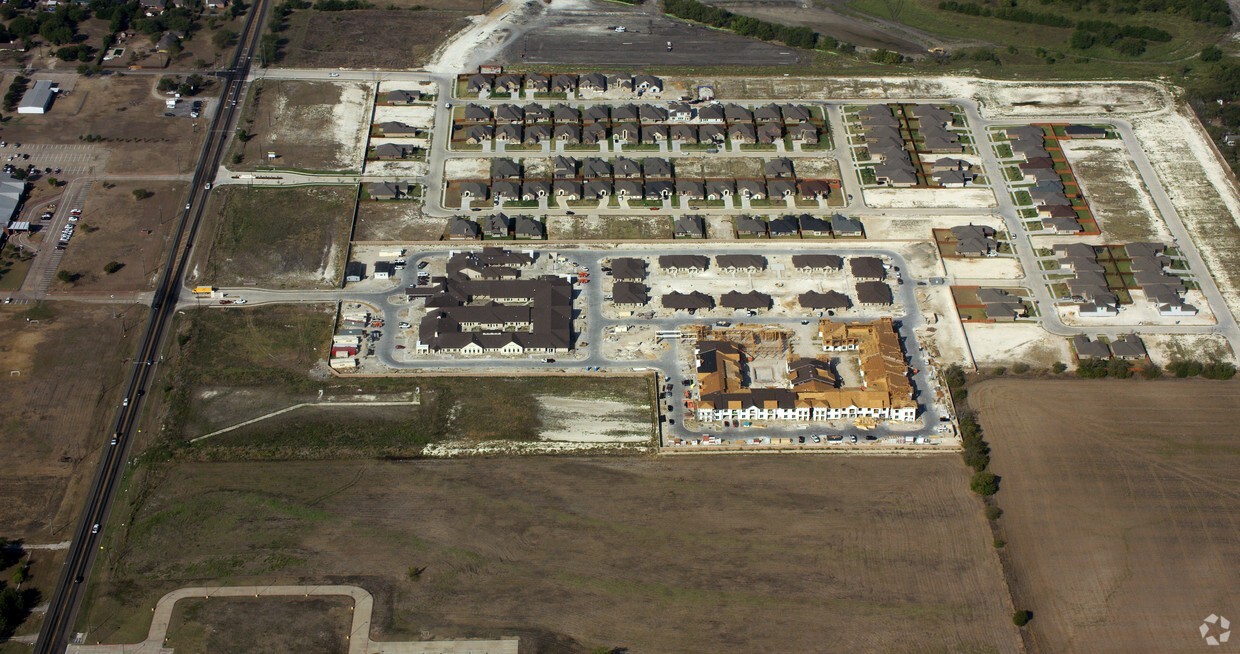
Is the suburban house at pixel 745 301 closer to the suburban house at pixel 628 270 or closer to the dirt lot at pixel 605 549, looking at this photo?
the suburban house at pixel 628 270

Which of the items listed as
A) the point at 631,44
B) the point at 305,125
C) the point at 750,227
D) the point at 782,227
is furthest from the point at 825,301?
the point at 305,125

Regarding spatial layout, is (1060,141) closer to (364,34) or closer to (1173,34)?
(1173,34)

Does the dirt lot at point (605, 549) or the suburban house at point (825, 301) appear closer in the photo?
the dirt lot at point (605, 549)

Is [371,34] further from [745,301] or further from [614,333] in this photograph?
[745,301]

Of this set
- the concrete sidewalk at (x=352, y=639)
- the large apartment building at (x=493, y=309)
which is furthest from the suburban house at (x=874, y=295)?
the concrete sidewalk at (x=352, y=639)

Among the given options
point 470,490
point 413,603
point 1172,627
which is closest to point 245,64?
point 470,490

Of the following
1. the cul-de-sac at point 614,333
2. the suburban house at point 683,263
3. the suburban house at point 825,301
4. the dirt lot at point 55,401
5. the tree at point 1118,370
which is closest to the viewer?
the cul-de-sac at point 614,333
